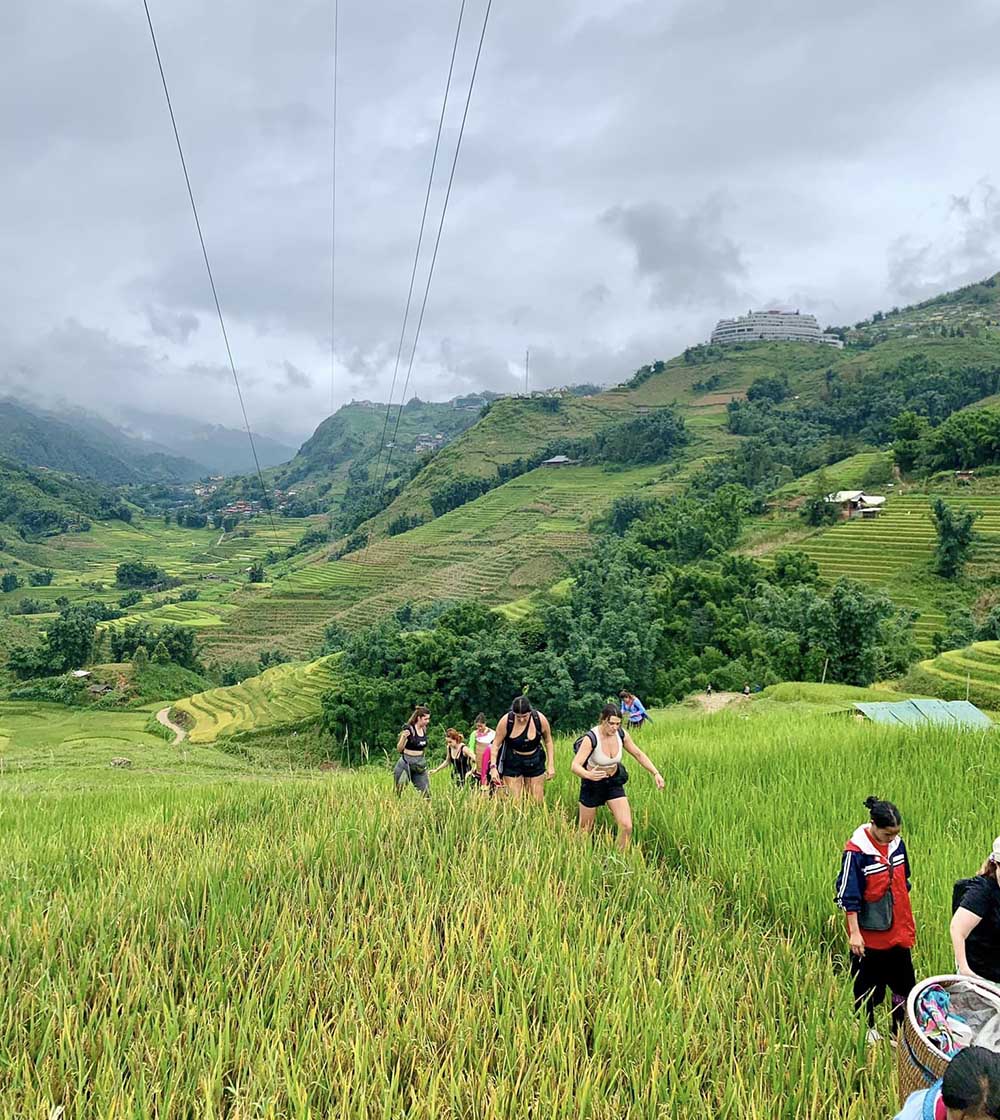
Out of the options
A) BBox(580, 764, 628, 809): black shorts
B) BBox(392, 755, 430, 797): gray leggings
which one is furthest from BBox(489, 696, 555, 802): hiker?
BBox(392, 755, 430, 797): gray leggings

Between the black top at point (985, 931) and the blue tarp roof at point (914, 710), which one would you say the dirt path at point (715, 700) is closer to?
the blue tarp roof at point (914, 710)

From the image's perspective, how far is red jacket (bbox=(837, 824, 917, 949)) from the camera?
302cm

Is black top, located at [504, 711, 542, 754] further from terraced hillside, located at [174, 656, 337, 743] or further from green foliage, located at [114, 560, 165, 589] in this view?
green foliage, located at [114, 560, 165, 589]

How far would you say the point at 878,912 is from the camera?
300 cm

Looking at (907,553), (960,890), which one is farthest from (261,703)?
(907,553)

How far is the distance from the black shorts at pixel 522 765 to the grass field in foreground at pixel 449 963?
1.74 ft

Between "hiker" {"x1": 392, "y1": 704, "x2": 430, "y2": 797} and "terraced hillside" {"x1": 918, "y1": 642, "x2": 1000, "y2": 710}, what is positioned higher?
"hiker" {"x1": 392, "y1": 704, "x2": 430, "y2": 797}

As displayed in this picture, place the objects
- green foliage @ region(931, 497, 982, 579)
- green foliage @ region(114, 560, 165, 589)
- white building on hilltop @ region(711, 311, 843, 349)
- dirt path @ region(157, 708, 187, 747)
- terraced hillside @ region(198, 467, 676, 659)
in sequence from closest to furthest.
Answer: dirt path @ region(157, 708, 187, 747)
green foliage @ region(931, 497, 982, 579)
terraced hillside @ region(198, 467, 676, 659)
green foliage @ region(114, 560, 165, 589)
white building on hilltop @ region(711, 311, 843, 349)

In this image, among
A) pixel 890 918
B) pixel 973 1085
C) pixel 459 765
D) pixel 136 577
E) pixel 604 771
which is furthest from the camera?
pixel 136 577

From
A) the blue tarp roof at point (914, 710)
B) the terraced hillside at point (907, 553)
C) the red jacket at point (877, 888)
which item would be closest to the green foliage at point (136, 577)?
the terraced hillside at point (907, 553)

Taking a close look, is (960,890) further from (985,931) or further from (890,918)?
(890,918)

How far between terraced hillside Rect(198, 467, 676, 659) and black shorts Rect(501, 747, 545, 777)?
50.5 m

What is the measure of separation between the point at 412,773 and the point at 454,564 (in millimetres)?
63102

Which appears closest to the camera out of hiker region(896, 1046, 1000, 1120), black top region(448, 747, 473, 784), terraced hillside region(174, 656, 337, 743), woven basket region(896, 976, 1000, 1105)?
hiker region(896, 1046, 1000, 1120)
